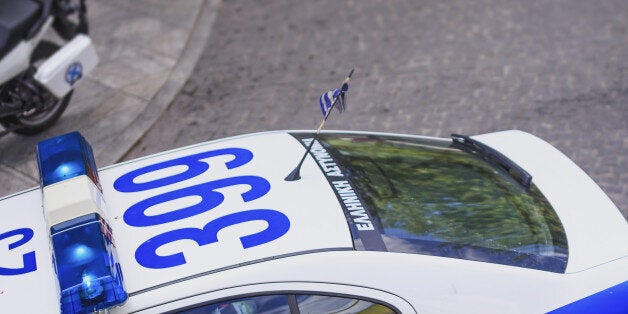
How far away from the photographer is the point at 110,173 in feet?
13.4

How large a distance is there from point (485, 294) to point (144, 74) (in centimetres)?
571

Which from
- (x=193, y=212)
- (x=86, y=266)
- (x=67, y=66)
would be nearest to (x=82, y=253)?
(x=86, y=266)

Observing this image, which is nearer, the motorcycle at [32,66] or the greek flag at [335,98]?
the greek flag at [335,98]

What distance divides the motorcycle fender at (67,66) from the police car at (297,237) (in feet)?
9.67

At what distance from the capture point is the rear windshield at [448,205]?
364cm

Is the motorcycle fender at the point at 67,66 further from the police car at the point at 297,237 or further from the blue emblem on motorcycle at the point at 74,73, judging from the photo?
the police car at the point at 297,237

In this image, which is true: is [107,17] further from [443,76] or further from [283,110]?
[443,76]

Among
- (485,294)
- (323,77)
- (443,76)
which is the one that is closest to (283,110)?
(323,77)

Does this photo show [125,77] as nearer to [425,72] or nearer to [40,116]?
[40,116]

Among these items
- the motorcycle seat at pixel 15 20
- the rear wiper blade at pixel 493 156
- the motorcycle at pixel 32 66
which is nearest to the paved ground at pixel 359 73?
the motorcycle at pixel 32 66

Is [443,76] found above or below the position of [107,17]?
below

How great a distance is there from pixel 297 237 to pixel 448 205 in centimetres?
91

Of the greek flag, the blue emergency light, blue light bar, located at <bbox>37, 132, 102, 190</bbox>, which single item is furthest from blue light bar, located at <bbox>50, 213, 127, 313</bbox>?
the greek flag

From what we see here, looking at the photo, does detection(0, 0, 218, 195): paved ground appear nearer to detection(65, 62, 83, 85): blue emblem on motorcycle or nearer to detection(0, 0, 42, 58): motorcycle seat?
detection(65, 62, 83, 85): blue emblem on motorcycle
